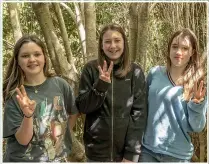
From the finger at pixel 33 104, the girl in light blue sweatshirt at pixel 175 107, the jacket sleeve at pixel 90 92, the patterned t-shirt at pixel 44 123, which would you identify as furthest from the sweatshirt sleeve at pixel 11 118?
the girl in light blue sweatshirt at pixel 175 107

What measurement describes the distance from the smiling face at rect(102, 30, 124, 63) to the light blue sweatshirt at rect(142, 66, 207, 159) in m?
0.24

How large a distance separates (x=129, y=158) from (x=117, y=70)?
0.47 meters

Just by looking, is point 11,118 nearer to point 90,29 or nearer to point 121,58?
point 121,58

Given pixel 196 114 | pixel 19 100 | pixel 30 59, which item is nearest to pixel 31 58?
pixel 30 59

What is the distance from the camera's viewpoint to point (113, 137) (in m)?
1.86

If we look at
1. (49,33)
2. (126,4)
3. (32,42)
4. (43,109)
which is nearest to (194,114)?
(43,109)

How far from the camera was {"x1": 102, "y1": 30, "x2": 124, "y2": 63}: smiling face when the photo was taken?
6.09 ft

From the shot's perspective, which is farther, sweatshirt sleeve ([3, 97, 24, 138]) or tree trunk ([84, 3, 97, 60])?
tree trunk ([84, 3, 97, 60])

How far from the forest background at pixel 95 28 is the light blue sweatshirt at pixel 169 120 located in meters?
0.67

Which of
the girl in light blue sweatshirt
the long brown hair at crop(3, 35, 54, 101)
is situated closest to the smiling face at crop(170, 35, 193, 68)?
the girl in light blue sweatshirt

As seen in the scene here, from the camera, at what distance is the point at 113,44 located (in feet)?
6.08

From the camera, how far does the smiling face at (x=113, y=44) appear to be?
1858 millimetres

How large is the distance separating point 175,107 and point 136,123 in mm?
219

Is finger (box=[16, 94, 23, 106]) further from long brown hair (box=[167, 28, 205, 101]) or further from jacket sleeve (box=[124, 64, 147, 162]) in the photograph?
long brown hair (box=[167, 28, 205, 101])
